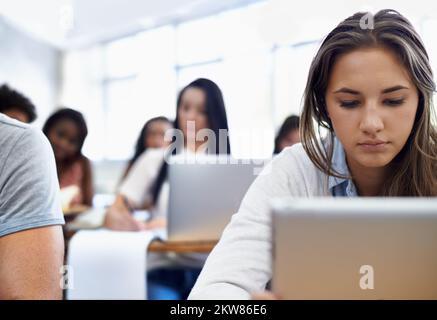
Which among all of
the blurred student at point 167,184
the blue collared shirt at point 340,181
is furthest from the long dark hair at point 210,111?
the blue collared shirt at point 340,181

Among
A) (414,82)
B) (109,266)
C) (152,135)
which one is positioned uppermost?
(152,135)

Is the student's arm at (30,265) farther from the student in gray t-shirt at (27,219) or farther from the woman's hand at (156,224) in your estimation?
the woman's hand at (156,224)

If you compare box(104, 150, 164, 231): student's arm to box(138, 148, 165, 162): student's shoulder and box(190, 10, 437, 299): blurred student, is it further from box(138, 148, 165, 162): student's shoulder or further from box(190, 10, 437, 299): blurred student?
box(190, 10, 437, 299): blurred student

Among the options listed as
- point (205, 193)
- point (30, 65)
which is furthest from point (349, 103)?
point (30, 65)

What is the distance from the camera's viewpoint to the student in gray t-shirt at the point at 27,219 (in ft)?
1.85

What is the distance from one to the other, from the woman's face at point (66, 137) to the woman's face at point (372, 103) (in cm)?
87

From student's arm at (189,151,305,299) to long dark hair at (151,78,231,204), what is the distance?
77 cm

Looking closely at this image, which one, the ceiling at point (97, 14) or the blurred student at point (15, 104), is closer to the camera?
the blurred student at point (15, 104)

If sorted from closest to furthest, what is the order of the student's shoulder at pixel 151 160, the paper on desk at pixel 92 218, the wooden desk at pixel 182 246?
1. the wooden desk at pixel 182 246
2. the paper on desk at pixel 92 218
3. the student's shoulder at pixel 151 160

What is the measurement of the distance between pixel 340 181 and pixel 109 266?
0.75 metres

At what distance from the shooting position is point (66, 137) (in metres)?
1.34

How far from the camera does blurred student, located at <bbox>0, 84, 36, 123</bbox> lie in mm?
1344

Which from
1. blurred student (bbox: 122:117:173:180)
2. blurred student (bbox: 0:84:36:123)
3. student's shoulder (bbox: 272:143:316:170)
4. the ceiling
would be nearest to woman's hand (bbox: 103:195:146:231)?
blurred student (bbox: 0:84:36:123)

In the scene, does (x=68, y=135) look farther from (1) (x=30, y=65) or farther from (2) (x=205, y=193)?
(1) (x=30, y=65)
